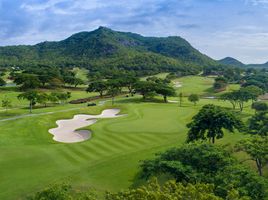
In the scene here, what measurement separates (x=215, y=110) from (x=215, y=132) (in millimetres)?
2702

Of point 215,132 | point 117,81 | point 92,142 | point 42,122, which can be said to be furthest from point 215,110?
point 117,81

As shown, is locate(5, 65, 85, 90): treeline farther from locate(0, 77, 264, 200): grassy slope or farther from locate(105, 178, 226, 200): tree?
locate(105, 178, 226, 200): tree

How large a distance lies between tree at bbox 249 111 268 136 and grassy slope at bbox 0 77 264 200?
356cm

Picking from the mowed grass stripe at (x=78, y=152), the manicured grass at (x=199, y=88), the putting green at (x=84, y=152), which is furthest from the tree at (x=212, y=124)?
the manicured grass at (x=199, y=88)

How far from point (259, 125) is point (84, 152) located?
22.3 m

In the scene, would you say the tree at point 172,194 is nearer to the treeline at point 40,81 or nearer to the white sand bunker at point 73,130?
the white sand bunker at point 73,130

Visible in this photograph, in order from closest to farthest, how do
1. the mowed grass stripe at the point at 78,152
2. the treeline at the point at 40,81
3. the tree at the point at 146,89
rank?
the mowed grass stripe at the point at 78,152, the tree at the point at 146,89, the treeline at the point at 40,81

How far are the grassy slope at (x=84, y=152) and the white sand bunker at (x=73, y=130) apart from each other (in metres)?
1.58

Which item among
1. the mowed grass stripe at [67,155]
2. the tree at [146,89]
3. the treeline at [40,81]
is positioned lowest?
the mowed grass stripe at [67,155]

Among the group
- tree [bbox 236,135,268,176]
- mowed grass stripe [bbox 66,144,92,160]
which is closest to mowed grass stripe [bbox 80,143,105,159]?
mowed grass stripe [bbox 66,144,92,160]

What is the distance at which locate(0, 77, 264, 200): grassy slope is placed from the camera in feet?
106

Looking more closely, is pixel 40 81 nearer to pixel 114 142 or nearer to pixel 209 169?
pixel 114 142

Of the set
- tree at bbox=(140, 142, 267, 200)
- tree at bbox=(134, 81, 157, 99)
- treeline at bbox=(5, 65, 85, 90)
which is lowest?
tree at bbox=(140, 142, 267, 200)

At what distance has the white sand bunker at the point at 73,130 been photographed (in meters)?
49.7
